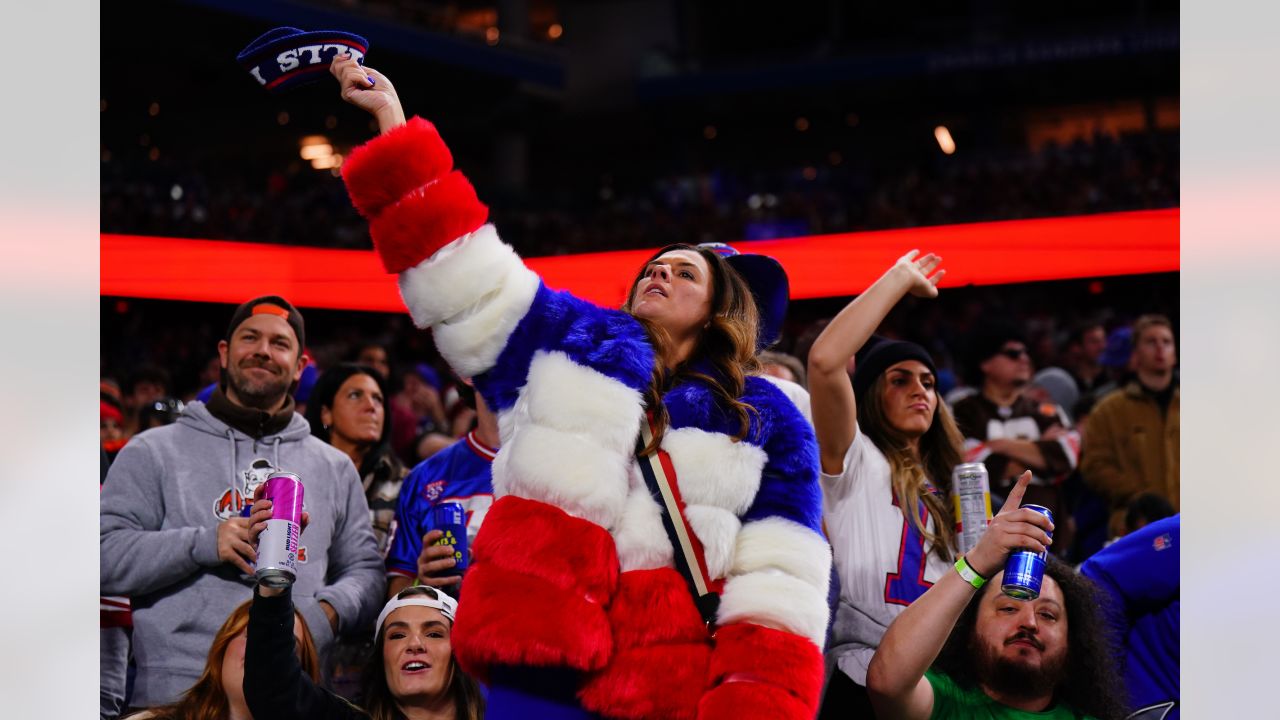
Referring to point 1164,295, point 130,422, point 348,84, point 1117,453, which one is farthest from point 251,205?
point 348,84

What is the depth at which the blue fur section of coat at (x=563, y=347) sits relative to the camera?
2.49 m

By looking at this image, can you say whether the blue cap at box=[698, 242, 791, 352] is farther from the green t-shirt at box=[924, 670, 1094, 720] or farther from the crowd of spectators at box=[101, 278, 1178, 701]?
the crowd of spectators at box=[101, 278, 1178, 701]

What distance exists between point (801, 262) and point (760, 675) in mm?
6134

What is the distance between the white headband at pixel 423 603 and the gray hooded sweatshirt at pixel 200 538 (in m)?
0.17

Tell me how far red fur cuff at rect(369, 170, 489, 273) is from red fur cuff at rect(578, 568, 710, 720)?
2.21ft

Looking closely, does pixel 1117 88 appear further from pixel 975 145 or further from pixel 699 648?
pixel 699 648

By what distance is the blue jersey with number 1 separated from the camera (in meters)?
3.72

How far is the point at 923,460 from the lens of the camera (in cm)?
366

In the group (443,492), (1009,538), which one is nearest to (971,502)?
(1009,538)

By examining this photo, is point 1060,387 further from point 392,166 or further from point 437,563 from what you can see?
point 392,166

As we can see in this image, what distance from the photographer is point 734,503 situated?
248cm

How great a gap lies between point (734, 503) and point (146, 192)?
58.5 ft

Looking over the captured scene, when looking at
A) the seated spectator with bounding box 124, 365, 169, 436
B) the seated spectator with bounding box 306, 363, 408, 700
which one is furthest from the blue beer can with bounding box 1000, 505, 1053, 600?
the seated spectator with bounding box 124, 365, 169, 436


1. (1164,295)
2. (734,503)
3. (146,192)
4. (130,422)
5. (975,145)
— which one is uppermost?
(975,145)
